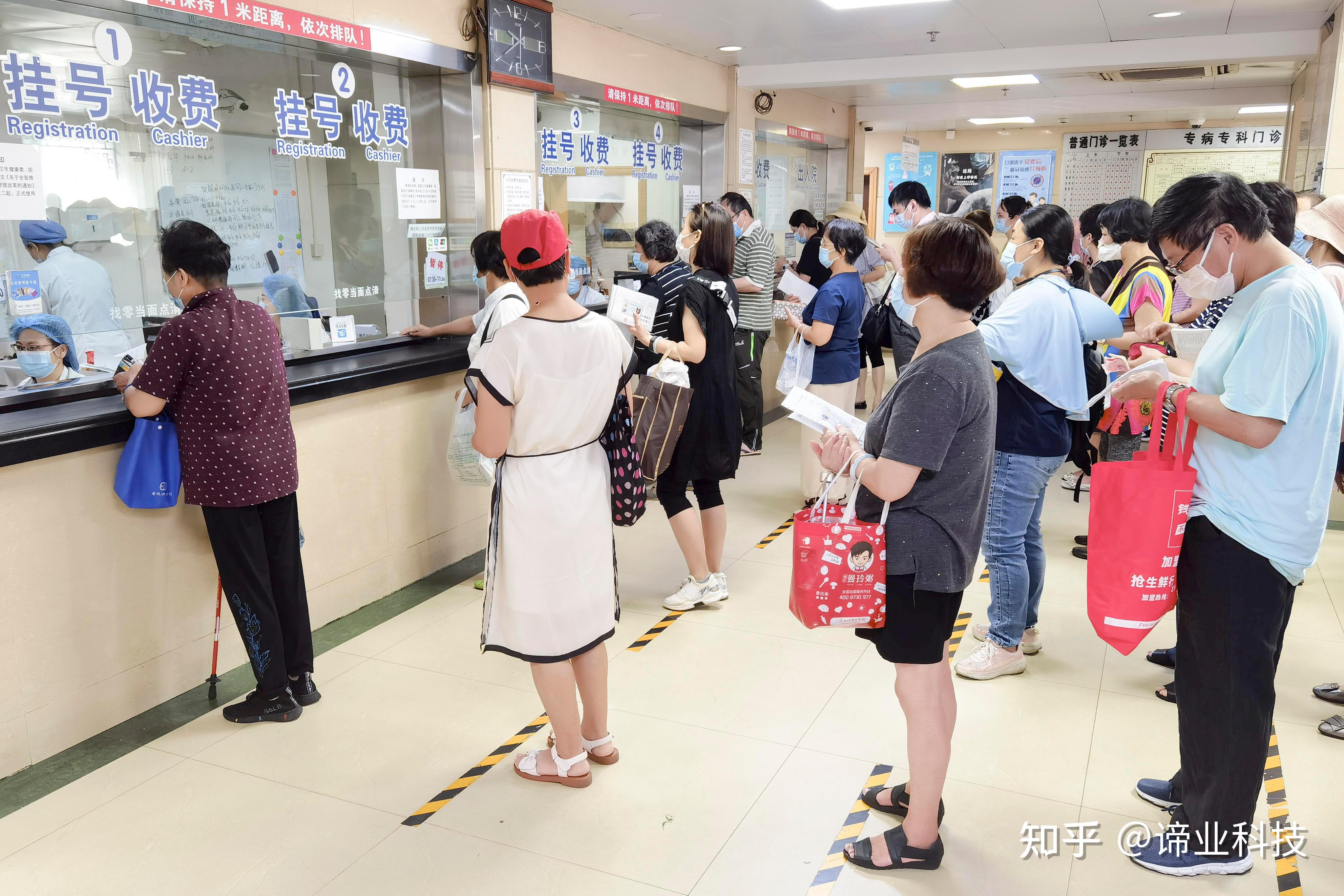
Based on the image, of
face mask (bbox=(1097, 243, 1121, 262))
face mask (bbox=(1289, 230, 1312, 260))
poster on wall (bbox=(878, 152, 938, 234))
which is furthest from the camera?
poster on wall (bbox=(878, 152, 938, 234))

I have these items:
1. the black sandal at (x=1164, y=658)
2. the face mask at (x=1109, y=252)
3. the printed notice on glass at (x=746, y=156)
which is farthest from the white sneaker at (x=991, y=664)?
the printed notice on glass at (x=746, y=156)

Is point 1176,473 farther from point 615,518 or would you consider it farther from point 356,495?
point 356,495

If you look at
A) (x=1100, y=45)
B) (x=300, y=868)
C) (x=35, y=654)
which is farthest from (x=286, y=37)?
(x=1100, y=45)

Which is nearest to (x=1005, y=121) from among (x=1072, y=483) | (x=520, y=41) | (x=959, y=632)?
(x=1072, y=483)

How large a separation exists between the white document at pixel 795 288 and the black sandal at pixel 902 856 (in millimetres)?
3210

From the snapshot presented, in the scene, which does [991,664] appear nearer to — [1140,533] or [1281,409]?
[1140,533]

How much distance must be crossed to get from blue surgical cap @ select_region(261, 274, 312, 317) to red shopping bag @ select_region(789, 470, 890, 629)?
3.01 metres

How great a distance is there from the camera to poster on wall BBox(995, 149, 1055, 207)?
1282 centimetres

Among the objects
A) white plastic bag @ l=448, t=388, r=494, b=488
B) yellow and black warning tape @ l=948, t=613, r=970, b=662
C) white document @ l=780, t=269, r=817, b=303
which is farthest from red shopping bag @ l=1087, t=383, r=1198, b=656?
white document @ l=780, t=269, r=817, b=303

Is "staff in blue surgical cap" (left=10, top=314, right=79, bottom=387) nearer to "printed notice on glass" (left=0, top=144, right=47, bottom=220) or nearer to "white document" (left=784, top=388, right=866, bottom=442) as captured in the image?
"printed notice on glass" (left=0, top=144, right=47, bottom=220)

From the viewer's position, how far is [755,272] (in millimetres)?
6508

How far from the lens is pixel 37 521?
2768 millimetres

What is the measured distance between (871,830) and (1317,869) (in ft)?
3.56

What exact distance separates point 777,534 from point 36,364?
11.0ft
